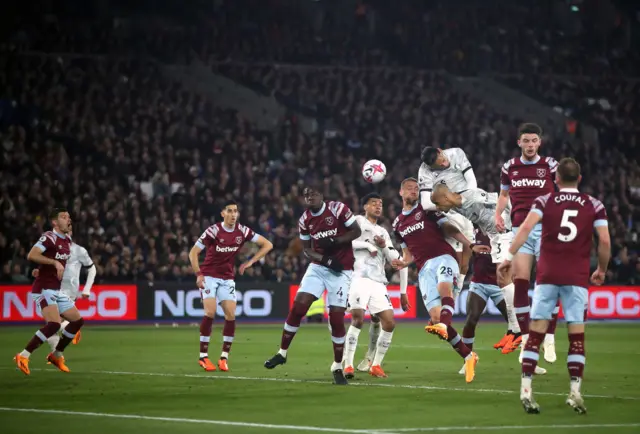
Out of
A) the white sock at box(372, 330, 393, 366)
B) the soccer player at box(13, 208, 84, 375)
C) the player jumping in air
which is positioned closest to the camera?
the player jumping in air

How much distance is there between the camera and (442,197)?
15.9 metres

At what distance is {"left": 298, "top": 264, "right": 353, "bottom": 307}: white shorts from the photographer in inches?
616

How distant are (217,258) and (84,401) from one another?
588 centimetres

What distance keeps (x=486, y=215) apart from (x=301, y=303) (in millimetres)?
3231

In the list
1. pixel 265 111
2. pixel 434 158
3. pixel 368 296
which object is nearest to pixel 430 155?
pixel 434 158

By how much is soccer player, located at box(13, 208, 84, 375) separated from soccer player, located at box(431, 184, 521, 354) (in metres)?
5.81

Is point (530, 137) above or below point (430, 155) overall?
above

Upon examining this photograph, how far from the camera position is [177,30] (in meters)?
43.1

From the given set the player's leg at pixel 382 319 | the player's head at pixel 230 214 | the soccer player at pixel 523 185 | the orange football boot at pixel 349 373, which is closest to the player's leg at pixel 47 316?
the player's head at pixel 230 214

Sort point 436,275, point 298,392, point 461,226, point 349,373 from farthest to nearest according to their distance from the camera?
point 461,226
point 436,275
point 349,373
point 298,392

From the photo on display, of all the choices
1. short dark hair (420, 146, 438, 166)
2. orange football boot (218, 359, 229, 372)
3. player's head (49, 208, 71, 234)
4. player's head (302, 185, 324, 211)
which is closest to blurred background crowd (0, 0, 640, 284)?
player's head (49, 208, 71, 234)

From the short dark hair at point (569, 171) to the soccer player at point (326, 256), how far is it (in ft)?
15.0

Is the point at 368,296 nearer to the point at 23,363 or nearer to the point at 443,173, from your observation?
the point at 443,173

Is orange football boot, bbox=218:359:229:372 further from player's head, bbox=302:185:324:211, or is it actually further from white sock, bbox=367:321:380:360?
player's head, bbox=302:185:324:211
